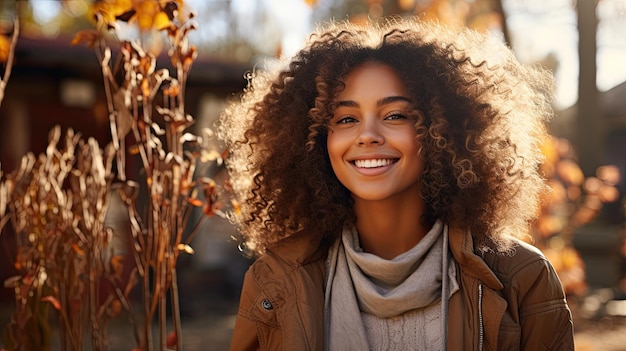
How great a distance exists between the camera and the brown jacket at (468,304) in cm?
234

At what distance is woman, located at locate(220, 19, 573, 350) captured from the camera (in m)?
2.41

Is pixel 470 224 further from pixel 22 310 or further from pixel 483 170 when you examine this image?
pixel 22 310

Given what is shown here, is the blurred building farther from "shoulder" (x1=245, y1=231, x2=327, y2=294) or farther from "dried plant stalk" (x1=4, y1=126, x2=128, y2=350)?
"shoulder" (x1=245, y1=231, x2=327, y2=294)

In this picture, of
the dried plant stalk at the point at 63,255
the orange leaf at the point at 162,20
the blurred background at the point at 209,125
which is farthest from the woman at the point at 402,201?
the blurred background at the point at 209,125

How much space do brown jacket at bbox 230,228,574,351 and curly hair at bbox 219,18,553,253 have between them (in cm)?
11

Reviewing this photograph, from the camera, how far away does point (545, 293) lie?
2.38m

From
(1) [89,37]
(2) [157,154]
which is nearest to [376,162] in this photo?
(2) [157,154]

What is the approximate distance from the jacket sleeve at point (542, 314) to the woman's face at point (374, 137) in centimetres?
50

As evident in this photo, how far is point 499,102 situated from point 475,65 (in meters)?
0.15

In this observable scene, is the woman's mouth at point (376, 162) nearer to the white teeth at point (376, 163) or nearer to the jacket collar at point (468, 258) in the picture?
the white teeth at point (376, 163)

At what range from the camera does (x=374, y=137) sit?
251 centimetres

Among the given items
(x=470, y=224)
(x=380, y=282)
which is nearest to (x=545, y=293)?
(x=470, y=224)

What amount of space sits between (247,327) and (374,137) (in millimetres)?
755

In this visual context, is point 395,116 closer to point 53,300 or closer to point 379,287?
→ point 379,287
